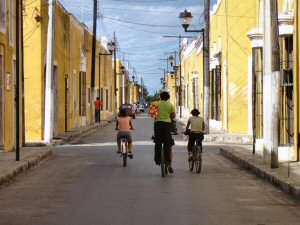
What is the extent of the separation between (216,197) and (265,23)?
5.59m

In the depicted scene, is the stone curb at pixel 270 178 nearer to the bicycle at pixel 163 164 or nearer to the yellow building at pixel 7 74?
the bicycle at pixel 163 164

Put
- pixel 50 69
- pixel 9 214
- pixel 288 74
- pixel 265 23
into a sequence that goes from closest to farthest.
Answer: pixel 9 214 → pixel 265 23 → pixel 288 74 → pixel 50 69

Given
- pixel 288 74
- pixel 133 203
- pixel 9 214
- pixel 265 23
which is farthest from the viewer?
pixel 288 74

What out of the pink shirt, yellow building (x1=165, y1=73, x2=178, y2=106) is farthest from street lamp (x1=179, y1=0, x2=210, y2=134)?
yellow building (x1=165, y1=73, x2=178, y2=106)

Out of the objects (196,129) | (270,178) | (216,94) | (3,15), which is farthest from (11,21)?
(216,94)

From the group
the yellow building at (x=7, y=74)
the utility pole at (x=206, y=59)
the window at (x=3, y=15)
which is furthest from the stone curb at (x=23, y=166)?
the utility pole at (x=206, y=59)

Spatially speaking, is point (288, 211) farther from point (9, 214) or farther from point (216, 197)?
point (9, 214)

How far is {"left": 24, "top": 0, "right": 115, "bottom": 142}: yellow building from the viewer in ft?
93.9

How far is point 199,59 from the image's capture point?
189 ft

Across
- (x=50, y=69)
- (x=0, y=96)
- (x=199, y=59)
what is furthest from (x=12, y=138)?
(x=199, y=59)

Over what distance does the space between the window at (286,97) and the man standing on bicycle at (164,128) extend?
4.84 metres

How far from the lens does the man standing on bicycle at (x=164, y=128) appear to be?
51.2 feet

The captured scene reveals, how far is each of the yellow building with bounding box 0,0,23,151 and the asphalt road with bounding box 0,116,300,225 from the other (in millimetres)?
3344

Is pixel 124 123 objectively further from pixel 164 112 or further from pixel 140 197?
pixel 140 197
